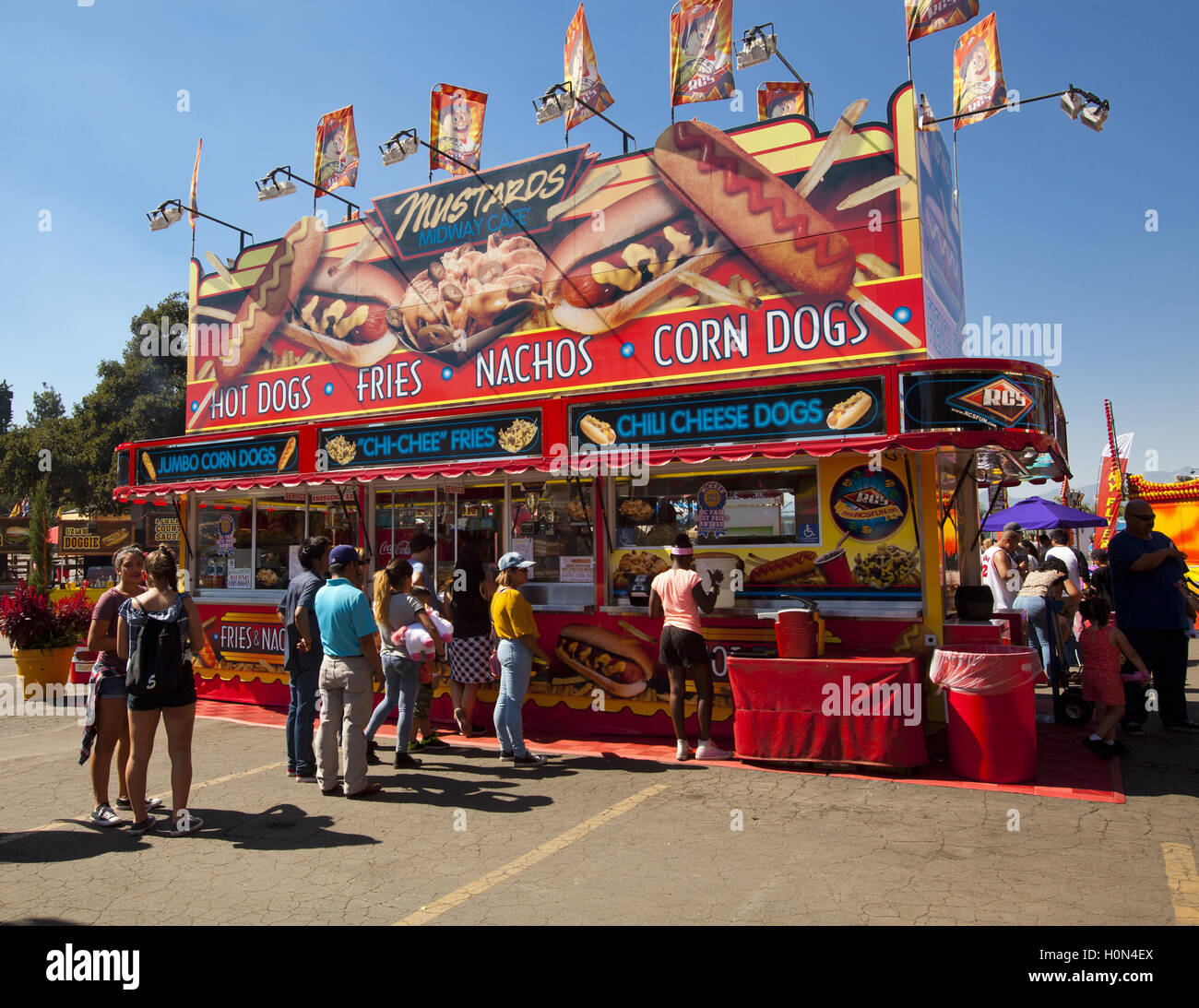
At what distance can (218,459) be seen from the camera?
11.3 meters

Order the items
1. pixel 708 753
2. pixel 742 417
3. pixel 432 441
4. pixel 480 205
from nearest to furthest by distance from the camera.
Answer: pixel 708 753
pixel 742 417
pixel 432 441
pixel 480 205

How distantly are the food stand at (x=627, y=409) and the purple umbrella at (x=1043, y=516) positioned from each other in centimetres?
620

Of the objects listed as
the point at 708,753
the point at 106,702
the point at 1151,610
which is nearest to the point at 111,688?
the point at 106,702

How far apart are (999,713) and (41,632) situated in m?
11.4

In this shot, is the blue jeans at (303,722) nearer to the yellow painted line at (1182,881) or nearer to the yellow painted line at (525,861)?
the yellow painted line at (525,861)

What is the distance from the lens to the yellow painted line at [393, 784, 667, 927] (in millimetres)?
4145

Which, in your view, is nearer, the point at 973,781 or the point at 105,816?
the point at 105,816

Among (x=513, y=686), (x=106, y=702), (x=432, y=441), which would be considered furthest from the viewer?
(x=432, y=441)

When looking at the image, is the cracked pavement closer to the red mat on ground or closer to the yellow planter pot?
the red mat on ground

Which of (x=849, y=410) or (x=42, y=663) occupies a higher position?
(x=849, y=410)

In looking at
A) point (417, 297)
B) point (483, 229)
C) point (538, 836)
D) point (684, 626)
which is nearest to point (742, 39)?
point (483, 229)

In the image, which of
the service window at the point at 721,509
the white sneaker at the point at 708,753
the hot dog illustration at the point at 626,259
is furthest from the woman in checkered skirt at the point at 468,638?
the hot dog illustration at the point at 626,259

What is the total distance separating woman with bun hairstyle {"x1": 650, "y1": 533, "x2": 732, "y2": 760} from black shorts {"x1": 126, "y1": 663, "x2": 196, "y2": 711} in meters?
3.72

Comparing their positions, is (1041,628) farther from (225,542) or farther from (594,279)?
(225,542)
